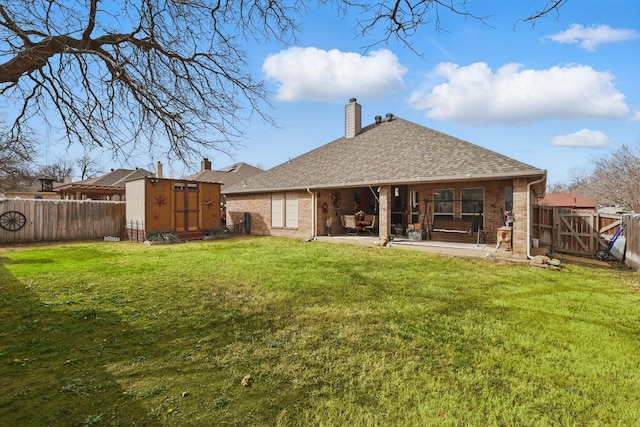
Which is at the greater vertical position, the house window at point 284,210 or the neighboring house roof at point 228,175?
the neighboring house roof at point 228,175

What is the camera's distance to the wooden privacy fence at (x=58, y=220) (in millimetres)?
13336

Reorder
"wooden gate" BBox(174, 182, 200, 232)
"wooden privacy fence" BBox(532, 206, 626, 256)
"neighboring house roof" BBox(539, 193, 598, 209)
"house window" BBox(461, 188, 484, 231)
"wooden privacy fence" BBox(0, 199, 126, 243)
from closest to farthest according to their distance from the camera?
"wooden privacy fence" BBox(532, 206, 626, 256) < "house window" BBox(461, 188, 484, 231) < "wooden privacy fence" BBox(0, 199, 126, 243) < "wooden gate" BBox(174, 182, 200, 232) < "neighboring house roof" BBox(539, 193, 598, 209)

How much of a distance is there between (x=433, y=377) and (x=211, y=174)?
96.2ft

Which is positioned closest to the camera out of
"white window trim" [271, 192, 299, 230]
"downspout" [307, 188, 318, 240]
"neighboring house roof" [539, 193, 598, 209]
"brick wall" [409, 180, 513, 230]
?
"brick wall" [409, 180, 513, 230]

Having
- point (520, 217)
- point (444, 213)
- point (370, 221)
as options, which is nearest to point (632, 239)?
point (520, 217)

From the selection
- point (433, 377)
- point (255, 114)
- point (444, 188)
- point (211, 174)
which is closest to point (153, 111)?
point (255, 114)

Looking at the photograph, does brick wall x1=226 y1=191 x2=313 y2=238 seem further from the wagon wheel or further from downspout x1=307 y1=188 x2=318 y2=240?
the wagon wheel

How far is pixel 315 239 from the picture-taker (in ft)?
47.3

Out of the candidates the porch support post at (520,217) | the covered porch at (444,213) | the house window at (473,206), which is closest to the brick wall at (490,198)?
the covered porch at (444,213)

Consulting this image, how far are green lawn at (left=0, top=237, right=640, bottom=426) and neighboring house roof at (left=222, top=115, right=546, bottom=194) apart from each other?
15.6 ft

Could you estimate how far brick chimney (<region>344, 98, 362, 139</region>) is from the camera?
18000 mm

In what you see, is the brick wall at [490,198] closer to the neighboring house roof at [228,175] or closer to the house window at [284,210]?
the house window at [284,210]

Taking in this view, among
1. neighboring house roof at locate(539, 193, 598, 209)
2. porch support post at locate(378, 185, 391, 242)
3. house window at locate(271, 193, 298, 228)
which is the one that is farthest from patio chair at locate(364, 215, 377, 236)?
neighboring house roof at locate(539, 193, 598, 209)

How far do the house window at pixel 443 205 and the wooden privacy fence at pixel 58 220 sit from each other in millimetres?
15252
